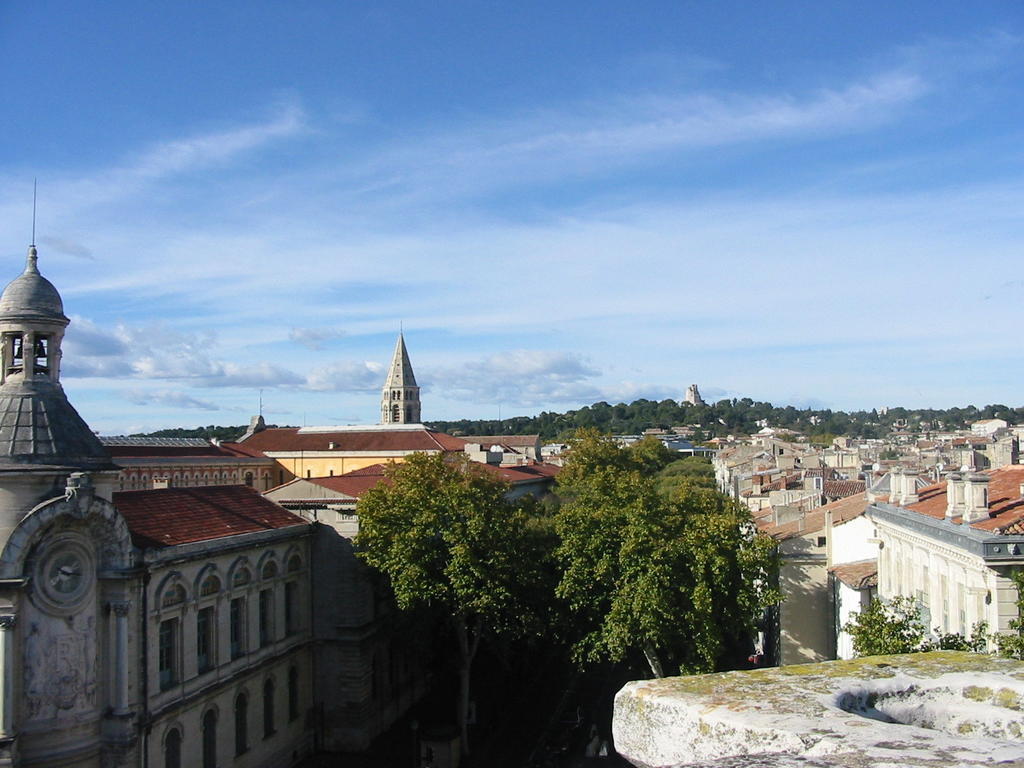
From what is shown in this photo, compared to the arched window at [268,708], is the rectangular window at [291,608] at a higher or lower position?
higher

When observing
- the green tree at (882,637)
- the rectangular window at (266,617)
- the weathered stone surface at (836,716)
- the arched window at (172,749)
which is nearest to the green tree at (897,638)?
the green tree at (882,637)

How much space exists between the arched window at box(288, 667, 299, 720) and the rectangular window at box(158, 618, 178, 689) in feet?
29.4

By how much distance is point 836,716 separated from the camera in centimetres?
857

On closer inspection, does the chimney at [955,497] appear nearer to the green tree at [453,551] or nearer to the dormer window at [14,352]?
the green tree at [453,551]

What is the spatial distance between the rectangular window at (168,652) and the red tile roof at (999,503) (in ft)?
83.6

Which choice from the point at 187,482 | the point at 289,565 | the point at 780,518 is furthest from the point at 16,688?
the point at 187,482

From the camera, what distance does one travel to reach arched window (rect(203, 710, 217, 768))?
33875 millimetres

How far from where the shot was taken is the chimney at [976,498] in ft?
92.3

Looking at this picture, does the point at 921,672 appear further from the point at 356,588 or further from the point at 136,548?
the point at 356,588

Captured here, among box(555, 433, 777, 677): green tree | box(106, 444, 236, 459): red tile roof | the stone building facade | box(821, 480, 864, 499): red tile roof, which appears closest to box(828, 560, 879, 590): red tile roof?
box(555, 433, 777, 677): green tree

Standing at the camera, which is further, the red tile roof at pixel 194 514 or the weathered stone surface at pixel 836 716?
the red tile roof at pixel 194 514

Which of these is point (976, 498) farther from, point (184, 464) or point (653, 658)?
point (184, 464)

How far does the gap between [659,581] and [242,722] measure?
1686cm

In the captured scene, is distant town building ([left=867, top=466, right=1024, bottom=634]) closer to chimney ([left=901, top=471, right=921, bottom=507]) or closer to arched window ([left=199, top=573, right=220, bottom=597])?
chimney ([left=901, top=471, right=921, bottom=507])
